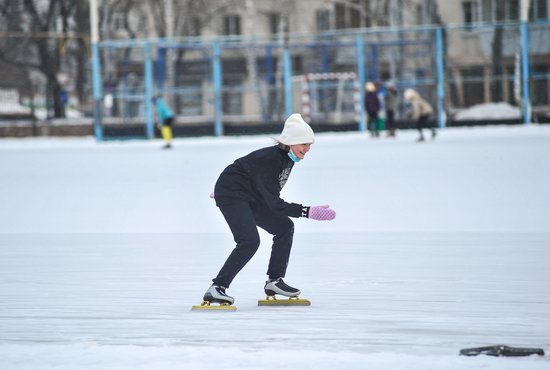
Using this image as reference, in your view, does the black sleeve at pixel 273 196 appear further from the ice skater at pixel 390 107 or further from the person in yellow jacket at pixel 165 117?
the ice skater at pixel 390 107

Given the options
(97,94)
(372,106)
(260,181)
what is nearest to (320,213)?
(260,181)

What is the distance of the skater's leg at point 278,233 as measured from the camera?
7.48 metres

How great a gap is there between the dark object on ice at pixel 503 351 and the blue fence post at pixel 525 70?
92.9ft

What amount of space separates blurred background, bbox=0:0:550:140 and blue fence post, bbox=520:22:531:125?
0.03 m

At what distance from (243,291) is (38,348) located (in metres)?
2.24

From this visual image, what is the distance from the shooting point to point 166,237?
11922mm

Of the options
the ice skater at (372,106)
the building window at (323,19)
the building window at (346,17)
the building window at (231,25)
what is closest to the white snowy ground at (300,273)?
the ice skater at (372,106)

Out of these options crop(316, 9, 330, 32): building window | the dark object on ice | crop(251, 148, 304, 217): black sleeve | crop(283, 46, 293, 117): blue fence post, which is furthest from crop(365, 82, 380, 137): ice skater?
the dark object on ice

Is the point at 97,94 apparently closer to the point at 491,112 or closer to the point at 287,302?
the point at 491,112

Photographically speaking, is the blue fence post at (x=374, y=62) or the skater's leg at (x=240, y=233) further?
the blue fence post at (x=374, y=62)

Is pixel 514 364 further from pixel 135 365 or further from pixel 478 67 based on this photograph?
pixel 478 67

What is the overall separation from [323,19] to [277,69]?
4.09m

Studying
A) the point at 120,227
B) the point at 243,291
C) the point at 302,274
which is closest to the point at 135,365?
the point at 243,291

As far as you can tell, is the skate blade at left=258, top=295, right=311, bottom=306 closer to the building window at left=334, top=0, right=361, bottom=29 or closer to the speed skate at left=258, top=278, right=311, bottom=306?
the speed skate at left=258, top=278, right=311, bottom=306
